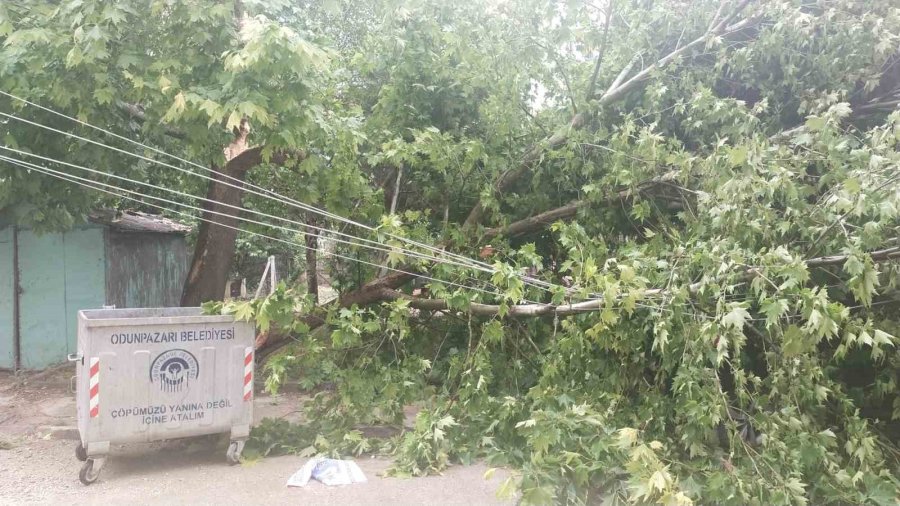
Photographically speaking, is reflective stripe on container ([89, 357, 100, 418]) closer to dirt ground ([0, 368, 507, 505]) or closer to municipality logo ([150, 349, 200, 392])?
municipality logo ([150, 349, 200, 392])

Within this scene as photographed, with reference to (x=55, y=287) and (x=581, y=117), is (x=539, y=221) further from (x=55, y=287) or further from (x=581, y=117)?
(x=55, y=287)

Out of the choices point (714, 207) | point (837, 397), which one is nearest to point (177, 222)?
point (714, 207)

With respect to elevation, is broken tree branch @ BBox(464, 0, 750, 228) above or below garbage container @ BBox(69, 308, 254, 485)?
above

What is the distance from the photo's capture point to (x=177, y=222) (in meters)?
11.2

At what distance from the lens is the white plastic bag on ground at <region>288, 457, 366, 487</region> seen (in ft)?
15.5

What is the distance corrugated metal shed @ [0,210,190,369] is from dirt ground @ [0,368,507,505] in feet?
9.64

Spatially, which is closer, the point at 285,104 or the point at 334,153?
the point at 285,104

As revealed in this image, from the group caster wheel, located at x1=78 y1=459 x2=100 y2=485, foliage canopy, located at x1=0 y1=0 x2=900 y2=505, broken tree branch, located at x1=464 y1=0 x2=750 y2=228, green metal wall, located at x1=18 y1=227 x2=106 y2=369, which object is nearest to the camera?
foliage canopy, located at x1=0 y1=0 x2=900 y2=505

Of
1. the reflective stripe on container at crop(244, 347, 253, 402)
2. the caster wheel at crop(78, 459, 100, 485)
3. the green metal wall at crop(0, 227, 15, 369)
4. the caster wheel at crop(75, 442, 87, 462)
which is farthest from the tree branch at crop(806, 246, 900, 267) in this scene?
the green metal wall at crop(0, 227, 15, 369)

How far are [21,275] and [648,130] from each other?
790 cm

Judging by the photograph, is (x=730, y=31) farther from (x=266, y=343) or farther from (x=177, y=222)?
(x=177, y=222)

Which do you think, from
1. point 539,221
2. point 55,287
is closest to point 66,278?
point 55,287

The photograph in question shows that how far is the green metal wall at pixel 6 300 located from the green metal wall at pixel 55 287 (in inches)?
4.2

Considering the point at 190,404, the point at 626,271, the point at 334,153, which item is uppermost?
the point at 334,153
